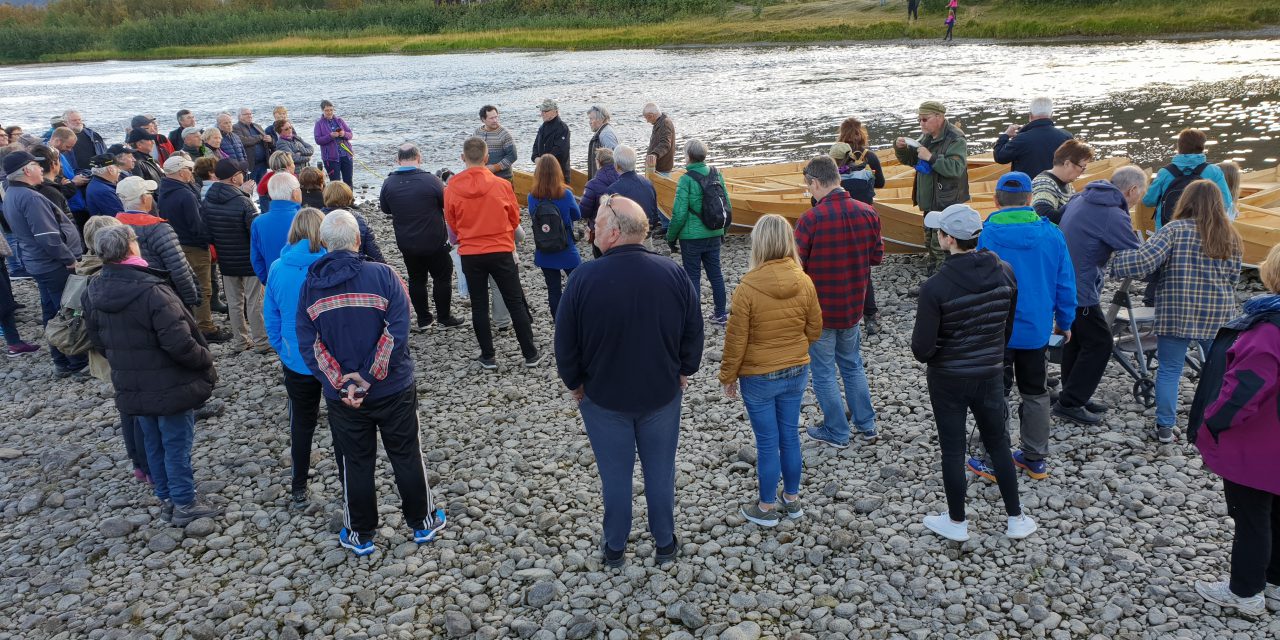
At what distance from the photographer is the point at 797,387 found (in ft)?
17.0

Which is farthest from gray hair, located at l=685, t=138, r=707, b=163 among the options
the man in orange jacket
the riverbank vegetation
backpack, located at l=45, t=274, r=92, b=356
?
the riverbank vegetation

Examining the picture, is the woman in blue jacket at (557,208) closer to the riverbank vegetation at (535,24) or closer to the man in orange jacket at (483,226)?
the man in orange jacket at (483,226)

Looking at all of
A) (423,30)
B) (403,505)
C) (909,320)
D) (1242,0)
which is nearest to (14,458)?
(403,505)

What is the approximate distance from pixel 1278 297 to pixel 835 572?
2.71m

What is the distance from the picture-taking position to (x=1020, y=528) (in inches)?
204

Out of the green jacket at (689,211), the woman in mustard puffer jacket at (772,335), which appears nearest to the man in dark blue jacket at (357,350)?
the woman in mustard puffer jacket at (772,335)

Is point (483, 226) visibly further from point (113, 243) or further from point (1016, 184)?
point (1016, 184)

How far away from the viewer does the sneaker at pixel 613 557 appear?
5156mm

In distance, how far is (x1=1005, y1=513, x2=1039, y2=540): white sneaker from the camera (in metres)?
5.16

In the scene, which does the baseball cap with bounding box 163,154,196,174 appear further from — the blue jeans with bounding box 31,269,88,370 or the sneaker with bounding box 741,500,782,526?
the sneaker with bounding box 741,500,782,526

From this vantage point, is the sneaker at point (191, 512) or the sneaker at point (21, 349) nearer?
the sneaker at point (191, 512)

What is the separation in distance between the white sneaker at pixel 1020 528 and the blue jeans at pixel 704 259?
392 centimetres

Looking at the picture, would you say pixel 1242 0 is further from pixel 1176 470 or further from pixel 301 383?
pixel 301 383

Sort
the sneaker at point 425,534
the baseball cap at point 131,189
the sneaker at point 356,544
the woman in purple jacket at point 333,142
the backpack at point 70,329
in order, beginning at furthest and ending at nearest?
the woman in purple jacket at point 333,142 < the baseball cap at point 131,189 < the backpack at point 70,329 < the sneaker at point 425,534 < the sneaker at point 356,544
